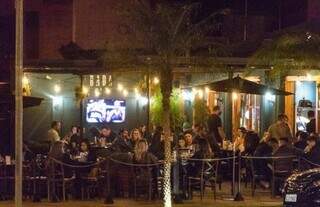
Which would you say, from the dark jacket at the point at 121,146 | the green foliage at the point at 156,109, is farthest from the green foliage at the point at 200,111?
the dark jacket at the point at 121,146

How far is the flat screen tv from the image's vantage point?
84.2ft

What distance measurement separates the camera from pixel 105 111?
25.9 metres

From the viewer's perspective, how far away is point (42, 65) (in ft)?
65.3

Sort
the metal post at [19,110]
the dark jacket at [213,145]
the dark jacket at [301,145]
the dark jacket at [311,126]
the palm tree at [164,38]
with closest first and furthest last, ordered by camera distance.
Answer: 1. the metal post at [19,110]
2. the palm tree at [164,38]
3. the dark jacket at [301,145]
4. the dark jacket at [213,145]
5. the dark jacket at [311,126]

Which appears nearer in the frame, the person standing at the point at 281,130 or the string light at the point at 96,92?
the person standing at the point at 281,130

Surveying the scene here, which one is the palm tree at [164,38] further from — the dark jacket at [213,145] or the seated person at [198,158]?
the dark jacket at [213,145]

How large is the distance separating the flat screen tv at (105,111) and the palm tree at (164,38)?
39.7ft

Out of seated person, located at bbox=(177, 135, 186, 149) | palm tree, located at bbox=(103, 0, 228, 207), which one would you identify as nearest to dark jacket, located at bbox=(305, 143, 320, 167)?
seated person, located at bbox=(177, 135, 186, 149)

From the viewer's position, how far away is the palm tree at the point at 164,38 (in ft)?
42.1

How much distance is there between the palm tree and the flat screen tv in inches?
477

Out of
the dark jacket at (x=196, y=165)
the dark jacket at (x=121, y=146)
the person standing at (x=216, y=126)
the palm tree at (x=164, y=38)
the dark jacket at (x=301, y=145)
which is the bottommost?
the dark jacket at (x=196, y=165)

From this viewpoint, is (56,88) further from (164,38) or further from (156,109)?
(164,38)

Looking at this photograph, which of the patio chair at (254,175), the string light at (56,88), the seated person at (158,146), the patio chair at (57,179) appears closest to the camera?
the patio chair at (57,179)

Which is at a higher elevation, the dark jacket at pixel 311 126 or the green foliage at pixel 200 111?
the green foliage at pixel 200 111
